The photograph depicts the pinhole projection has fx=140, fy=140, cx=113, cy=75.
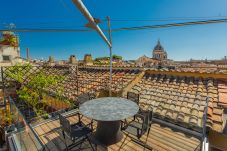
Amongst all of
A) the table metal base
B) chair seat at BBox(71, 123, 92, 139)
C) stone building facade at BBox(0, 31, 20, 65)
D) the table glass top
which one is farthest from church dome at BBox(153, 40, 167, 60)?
chair seat at BBox(71, 123, 92, 139)

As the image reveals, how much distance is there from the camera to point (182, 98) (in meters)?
5.07

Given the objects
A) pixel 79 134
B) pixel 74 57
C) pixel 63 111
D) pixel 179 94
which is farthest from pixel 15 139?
pixel 74 57

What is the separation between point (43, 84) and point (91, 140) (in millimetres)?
2930

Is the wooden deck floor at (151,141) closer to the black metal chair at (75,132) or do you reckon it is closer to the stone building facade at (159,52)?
the black metal chair at (75,132)

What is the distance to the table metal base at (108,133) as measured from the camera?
11.3ft

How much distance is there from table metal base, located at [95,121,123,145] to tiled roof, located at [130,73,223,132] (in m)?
1.79

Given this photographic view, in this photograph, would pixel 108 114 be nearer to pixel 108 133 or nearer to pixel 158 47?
pixel 108 133

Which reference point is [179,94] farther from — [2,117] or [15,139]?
[2,117]

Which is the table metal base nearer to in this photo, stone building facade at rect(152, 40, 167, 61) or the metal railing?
the metal railing

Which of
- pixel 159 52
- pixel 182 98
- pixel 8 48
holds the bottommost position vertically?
pixel 182 98

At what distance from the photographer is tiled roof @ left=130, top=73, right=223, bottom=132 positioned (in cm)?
408

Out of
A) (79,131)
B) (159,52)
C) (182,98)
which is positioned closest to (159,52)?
(159,52)

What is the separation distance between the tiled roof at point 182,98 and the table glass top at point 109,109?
61.6 inches

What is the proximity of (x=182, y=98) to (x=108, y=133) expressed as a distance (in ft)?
10.2
